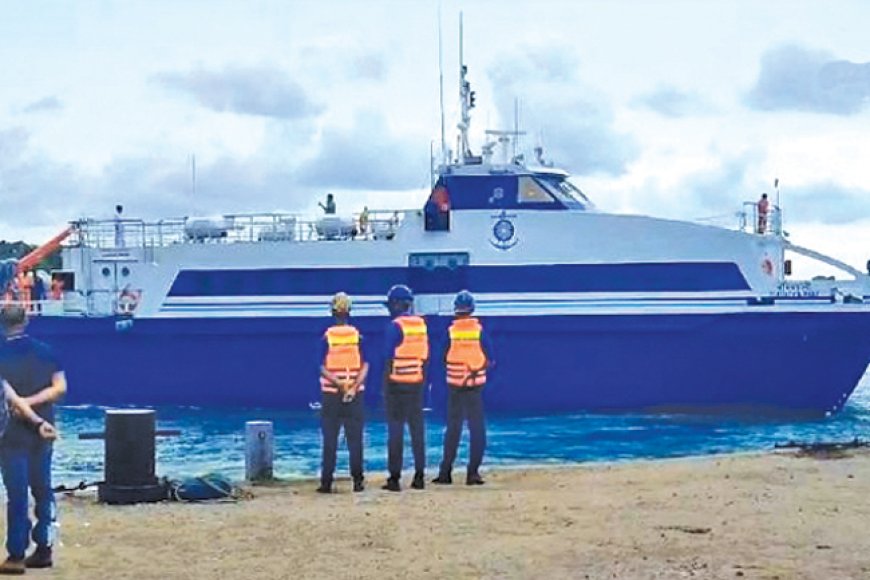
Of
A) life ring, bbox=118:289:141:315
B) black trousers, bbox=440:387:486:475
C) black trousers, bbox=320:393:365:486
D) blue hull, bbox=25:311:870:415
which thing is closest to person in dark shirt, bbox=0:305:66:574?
black trousers, bbox=320:393:365:486

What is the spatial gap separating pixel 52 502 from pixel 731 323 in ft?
70.0

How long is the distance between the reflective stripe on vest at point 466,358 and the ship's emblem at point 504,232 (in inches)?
690

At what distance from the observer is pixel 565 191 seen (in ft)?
97.8

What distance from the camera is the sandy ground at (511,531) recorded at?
7172 mm

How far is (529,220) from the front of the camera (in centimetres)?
2883

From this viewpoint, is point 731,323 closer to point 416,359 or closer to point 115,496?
point 416,359

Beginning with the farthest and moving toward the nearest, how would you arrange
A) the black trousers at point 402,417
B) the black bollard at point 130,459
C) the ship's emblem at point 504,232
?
the ship's emblem at point 504,232
the black trousers at point 402,417
the black bollard at point 130,459

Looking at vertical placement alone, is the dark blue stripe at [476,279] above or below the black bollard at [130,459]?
above

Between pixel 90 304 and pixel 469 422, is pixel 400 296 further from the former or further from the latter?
pixel 90 304

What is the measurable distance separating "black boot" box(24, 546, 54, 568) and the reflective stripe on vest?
14.5 ft

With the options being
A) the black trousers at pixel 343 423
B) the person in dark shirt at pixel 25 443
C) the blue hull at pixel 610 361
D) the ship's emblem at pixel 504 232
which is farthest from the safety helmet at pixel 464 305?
the ship's emblem at pixel 504 232

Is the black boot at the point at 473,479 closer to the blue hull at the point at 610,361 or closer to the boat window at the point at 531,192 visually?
the blue hull at the point at 610,361

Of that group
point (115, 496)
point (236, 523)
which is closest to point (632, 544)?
point (236, 523)

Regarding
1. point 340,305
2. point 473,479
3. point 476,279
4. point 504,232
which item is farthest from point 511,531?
point 504,232
